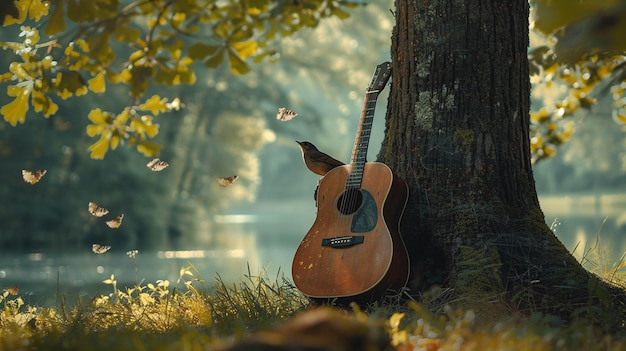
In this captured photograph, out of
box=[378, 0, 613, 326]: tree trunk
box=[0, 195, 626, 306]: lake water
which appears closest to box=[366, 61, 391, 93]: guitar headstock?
box=[378, 0, 613, 326]: tree trunk

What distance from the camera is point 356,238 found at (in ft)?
15.5

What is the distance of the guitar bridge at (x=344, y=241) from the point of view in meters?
4.71

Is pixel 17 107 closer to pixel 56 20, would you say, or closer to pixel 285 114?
pixel 56 20

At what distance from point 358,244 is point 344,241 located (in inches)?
3.3

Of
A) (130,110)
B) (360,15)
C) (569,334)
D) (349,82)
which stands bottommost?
(569,334)

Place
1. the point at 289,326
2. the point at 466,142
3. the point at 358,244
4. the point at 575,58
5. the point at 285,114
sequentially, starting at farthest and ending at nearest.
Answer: the point at 285,114 → the point at 466,142 → the point at 358,244 → the point at 575,58 → the point at 289,326

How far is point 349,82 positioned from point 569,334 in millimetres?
35665

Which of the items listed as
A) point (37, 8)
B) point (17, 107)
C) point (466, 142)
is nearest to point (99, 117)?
point (17, 107)

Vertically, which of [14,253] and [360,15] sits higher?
[360,15]

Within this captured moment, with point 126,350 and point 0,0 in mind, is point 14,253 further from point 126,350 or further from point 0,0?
point 126,350

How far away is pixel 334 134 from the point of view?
7269 cm

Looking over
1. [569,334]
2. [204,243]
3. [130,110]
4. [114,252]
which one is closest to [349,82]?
[204,243]

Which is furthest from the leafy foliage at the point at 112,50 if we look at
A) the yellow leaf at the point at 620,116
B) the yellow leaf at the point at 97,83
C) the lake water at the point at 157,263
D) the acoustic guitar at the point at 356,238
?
the lake water at the point at 157,263

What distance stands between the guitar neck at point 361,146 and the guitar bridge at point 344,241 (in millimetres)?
331
